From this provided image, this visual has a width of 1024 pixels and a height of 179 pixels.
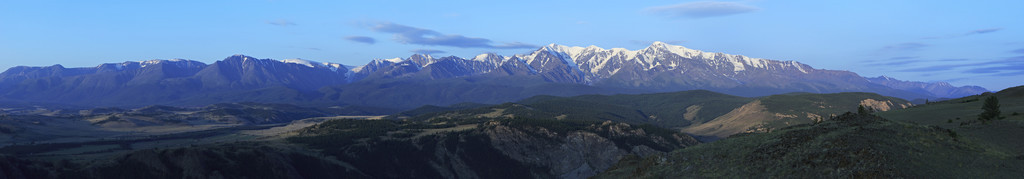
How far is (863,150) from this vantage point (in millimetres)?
Result: 60281

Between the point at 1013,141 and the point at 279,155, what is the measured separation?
177262mm

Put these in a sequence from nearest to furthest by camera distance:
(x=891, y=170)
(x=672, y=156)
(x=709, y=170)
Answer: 1. (x=891, y=170)
2. (x=709, y=170)
3. (x=672, y=156)

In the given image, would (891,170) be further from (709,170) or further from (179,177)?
(179,177)

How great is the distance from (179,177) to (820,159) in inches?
6349

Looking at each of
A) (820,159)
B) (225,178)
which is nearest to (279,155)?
(225,178)

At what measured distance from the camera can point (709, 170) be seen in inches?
3061

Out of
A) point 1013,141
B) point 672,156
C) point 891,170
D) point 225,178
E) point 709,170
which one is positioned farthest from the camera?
point 225,178

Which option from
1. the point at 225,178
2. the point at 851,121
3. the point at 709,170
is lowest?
the point at 225,178

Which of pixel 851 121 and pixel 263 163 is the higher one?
pixel 851 121

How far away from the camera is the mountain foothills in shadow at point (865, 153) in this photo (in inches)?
2282

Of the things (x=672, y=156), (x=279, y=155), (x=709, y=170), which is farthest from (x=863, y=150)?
(x=279, y=155)

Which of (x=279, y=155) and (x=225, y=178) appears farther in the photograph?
(x=279, y=155)

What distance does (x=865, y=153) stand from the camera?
59812 mm

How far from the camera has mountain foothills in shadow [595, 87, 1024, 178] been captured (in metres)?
58.0
